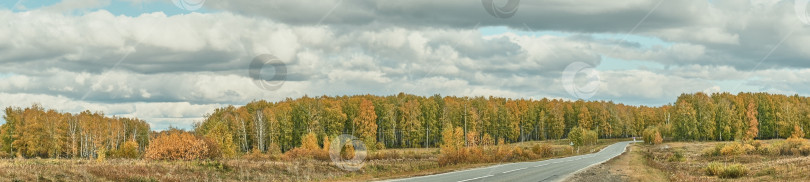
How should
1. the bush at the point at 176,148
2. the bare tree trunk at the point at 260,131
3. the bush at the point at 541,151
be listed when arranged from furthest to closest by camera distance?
the bare tree trunk at the point at 260,131
the bush at the point at 541,151
the bush at the point at 176,148

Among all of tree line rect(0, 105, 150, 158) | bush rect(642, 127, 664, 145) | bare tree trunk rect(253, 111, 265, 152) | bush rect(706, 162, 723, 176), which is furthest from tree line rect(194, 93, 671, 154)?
bush rect(706, 162, 723, 176)

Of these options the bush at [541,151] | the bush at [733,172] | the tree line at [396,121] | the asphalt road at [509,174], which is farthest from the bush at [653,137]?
the bush at [733,172]

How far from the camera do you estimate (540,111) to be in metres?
162

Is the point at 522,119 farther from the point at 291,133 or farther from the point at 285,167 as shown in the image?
the point at 285,167

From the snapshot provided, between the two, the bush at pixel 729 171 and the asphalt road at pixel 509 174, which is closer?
the asphalt road at pixel 509 174

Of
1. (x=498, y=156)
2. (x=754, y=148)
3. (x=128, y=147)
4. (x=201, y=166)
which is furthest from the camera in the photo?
(x=128, y=147)

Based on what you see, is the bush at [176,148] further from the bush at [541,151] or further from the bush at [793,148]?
the bush at [793,148]

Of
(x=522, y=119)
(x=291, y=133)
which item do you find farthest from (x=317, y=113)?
(x=522, y=119)

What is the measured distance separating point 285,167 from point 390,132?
7309 cm

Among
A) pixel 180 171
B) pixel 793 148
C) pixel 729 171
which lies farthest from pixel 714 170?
pixel 793 148

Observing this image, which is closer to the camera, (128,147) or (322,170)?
(322,170)

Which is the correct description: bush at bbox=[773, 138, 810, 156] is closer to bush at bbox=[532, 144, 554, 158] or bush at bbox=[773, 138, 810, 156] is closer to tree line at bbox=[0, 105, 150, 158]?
bush at bbox=[532, 144, 554, 158]

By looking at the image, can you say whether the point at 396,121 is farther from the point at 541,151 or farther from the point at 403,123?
the point at 541,151

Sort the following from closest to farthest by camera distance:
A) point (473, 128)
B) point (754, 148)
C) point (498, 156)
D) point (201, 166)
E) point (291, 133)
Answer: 1. point (201, 166)
2. point (498, 156)
3. point (754, 148)
4. point (291, 133)
5. point (473, 128)
